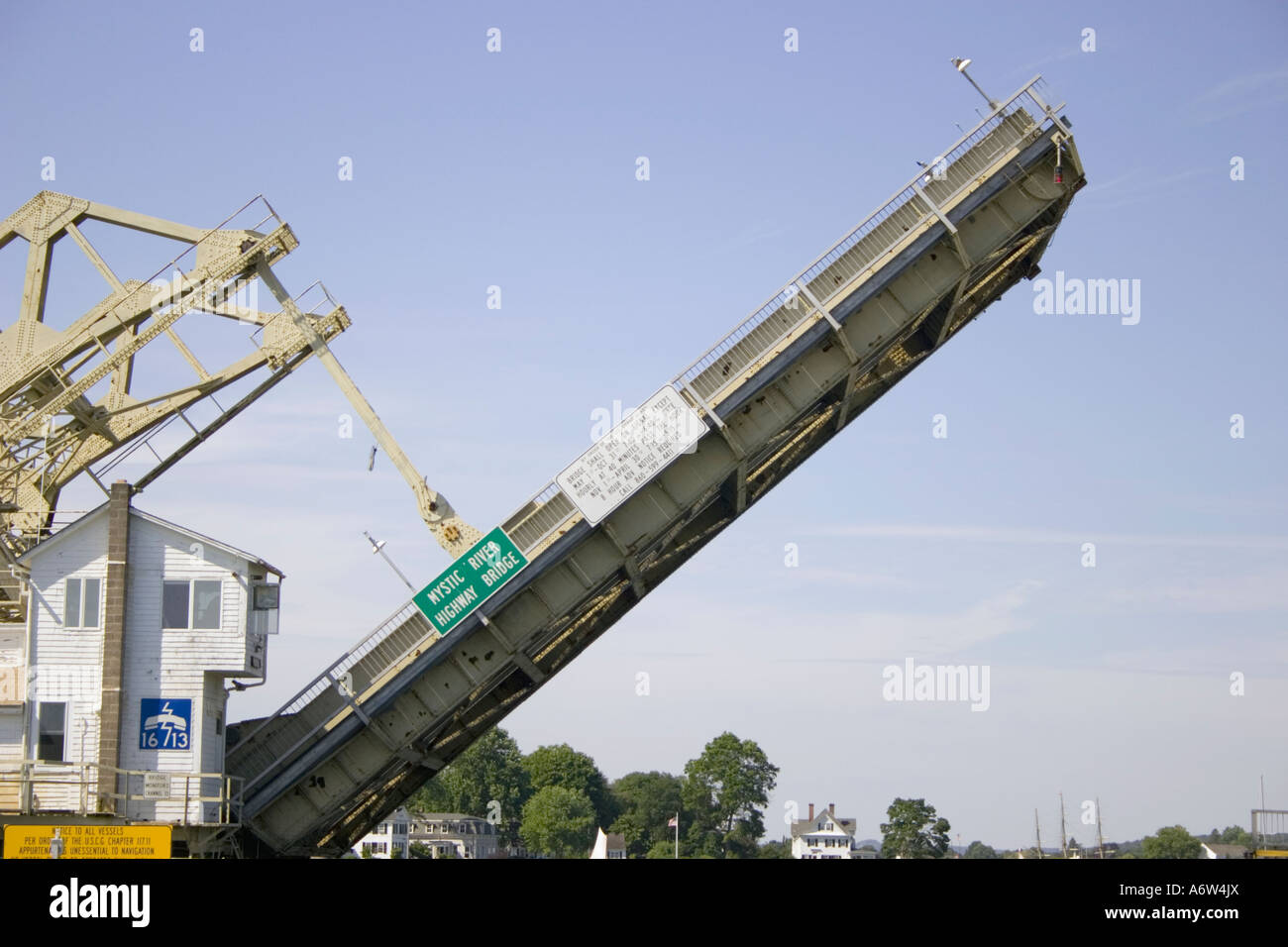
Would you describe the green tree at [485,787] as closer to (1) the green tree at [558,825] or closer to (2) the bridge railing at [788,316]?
(1) the green tree at [558,825]

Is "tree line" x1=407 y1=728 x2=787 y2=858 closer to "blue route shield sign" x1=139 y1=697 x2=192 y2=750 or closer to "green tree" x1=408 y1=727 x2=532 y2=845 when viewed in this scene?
"green tree" x1=408 y1=727 x2=532 y2=845

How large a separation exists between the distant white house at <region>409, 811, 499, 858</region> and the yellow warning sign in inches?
2356

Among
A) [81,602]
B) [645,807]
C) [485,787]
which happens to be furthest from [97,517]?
[645,807]

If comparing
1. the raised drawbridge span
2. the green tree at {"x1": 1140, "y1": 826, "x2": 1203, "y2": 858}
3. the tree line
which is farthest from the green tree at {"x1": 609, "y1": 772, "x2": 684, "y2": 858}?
the raised drawbridge span

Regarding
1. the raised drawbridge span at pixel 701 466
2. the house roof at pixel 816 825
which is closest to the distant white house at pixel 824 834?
the house roof at pixel 816 825

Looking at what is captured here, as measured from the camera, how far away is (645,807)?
112 m

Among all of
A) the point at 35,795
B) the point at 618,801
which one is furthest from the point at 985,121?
the point at 618,801

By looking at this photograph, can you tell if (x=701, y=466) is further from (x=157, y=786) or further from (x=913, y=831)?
(x=913, y=831)

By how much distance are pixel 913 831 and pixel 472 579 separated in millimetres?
75922

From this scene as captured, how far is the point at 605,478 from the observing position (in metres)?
20.5

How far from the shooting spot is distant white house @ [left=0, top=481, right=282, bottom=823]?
2108cm

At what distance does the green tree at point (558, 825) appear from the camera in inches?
3295
